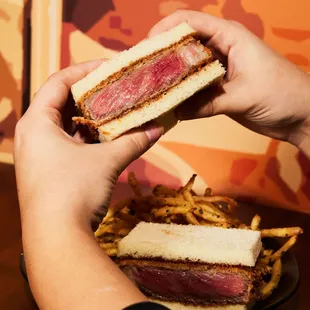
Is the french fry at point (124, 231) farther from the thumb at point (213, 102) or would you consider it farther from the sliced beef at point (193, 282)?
the thumb at point (213, 102)

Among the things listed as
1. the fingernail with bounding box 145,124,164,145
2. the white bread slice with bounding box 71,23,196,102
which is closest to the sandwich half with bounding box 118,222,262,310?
the fingernail with bounding box 145,124,164,145

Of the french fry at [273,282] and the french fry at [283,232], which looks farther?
the french fry at [283,232]

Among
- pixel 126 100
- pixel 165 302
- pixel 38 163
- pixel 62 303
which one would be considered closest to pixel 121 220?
pixel 165 302

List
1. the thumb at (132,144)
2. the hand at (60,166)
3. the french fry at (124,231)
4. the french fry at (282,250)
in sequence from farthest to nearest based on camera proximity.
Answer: the french fry at (124,231) < the french fry at (282,250) < the thumb at (132,144) < the hand at (60,166)

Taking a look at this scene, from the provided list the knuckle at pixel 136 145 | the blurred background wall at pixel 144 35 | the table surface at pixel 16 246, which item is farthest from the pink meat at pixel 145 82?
the blurred background wall at pixel 144 35

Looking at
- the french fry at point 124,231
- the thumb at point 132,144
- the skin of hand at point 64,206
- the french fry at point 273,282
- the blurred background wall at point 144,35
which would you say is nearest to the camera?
the skin of hand at point 64,206

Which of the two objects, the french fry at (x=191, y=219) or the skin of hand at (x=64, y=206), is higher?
the skin of hand at (x=64, y=206)

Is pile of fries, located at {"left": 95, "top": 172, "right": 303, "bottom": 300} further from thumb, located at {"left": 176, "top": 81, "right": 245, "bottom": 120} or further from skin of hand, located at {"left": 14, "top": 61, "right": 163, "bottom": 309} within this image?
skin of hand, located at {"left": 14, "top": 61, "right": 163, "bottom": 309}
